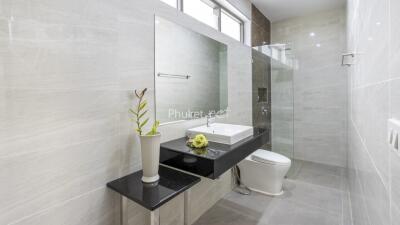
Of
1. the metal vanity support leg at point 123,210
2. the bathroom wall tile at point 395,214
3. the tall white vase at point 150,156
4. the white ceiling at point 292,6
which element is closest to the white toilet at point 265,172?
the tall white vase at point 150,156

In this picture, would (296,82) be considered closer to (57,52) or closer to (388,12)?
(388,12)

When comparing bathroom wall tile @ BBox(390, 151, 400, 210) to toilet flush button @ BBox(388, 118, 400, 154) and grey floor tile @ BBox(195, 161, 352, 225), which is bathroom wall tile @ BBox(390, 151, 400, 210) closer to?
toilet flush button @ BBox(388, 118, 400, 154)

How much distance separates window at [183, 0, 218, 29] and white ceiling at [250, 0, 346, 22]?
865mm

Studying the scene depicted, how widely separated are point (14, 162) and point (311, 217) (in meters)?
2.39

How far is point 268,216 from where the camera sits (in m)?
2.08

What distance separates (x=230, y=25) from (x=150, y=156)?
2285 mm

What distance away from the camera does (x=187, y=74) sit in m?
1.96

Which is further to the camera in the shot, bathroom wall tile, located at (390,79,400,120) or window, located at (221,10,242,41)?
window, located at (221,10,242,41)

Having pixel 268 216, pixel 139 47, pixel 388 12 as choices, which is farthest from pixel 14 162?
pixel 268 216

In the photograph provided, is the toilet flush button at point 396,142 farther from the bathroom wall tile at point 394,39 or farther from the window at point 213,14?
the window at point 213,14

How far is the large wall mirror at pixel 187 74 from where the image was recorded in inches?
65.2

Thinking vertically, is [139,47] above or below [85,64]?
above

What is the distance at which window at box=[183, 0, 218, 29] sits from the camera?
2150 mm

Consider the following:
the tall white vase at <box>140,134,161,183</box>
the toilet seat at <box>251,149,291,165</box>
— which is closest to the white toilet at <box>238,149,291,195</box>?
the toilet seat at <box>251,149,291,165</box>
